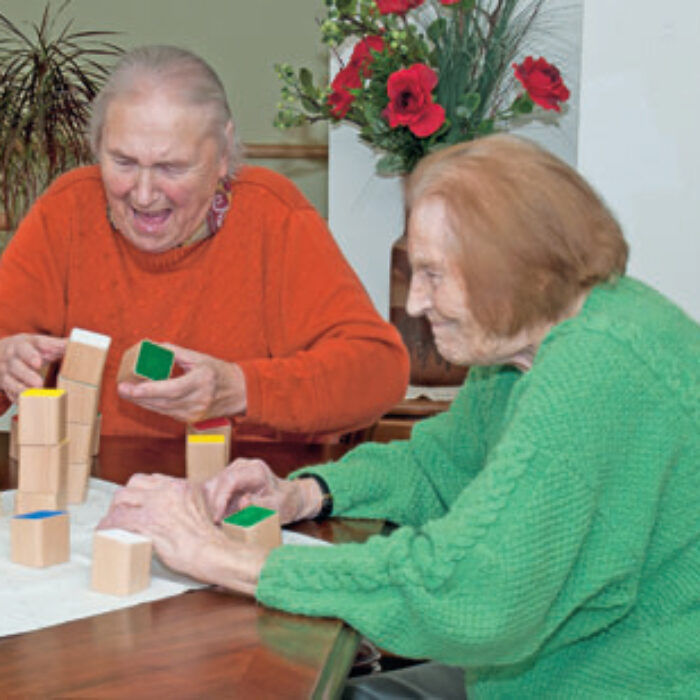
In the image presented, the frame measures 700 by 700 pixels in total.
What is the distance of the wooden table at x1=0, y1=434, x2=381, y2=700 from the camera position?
1069mm

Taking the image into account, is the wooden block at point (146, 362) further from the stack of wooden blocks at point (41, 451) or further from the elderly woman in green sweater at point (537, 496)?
the elderly woman in green sweater at point (537, 496)

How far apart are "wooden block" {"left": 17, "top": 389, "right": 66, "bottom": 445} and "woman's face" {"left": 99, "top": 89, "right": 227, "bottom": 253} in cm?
68

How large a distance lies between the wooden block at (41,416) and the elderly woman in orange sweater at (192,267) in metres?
0.51

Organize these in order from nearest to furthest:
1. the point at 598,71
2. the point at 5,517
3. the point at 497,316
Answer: the point at 497,316 → the point at 5,517 → the point at 598,71

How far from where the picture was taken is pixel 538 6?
116 inches

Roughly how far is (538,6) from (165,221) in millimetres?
1259

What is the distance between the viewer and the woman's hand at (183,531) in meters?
1.32

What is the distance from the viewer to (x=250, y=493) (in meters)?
1.58

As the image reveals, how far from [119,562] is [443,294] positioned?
48 centimetres

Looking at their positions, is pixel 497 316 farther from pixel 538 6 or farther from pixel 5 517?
pixel 538 6

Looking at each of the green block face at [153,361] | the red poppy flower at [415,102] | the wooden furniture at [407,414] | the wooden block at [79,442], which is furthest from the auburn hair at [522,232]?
the wooden furniture at [407,414]

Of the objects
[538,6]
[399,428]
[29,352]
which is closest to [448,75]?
[538,6]

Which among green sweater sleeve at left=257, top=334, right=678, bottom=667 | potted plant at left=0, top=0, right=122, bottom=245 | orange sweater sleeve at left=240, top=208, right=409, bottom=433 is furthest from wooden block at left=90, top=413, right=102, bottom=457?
potted plant at left=0, top=0, right=122, bottom=245

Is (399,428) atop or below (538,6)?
below
